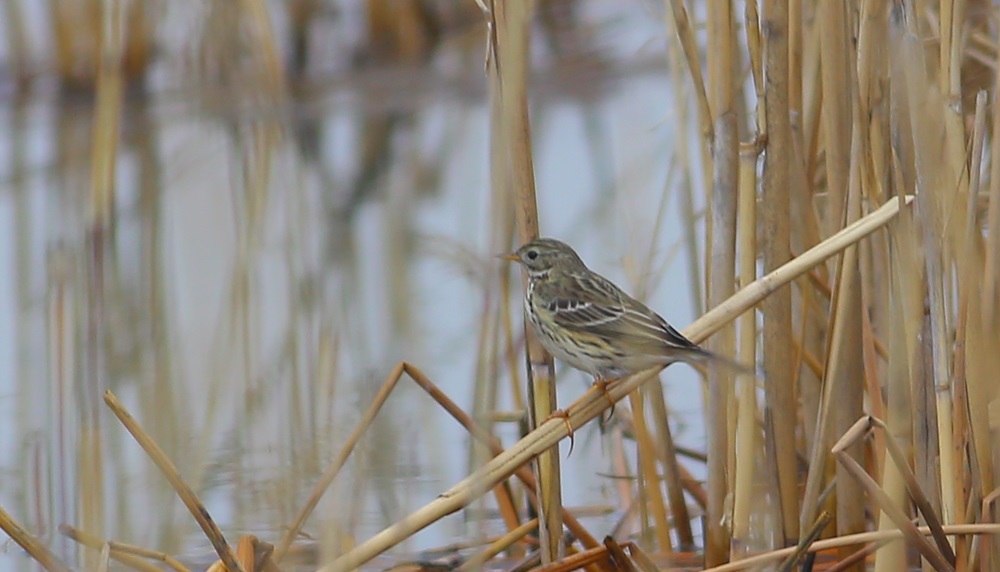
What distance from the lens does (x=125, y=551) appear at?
326 centimetres

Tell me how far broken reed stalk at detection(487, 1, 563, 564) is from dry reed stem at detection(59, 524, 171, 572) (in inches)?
34.8

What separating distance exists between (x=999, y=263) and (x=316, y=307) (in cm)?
155

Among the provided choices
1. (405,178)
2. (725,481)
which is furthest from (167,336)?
(405,178)

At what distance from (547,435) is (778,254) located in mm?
Result: 797

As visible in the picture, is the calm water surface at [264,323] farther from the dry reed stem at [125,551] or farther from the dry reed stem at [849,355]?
the dry reed stem at [849,355]

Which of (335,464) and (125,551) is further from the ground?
(335,464)

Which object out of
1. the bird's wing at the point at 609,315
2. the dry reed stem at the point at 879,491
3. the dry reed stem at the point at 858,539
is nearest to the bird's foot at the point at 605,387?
the bird's wing at the point at 609,315

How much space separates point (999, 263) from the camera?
3223 millimetres

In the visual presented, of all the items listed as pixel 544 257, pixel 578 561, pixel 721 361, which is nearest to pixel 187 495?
pixel 578 561

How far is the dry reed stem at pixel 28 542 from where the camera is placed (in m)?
3.15

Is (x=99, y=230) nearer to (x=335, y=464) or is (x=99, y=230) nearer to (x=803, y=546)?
→ (x=335, y=464)

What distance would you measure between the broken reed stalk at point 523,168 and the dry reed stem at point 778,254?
55 centimetres

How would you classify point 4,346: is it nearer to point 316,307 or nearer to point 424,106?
point 316,307

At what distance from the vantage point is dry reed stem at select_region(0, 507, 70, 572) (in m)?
3.15
